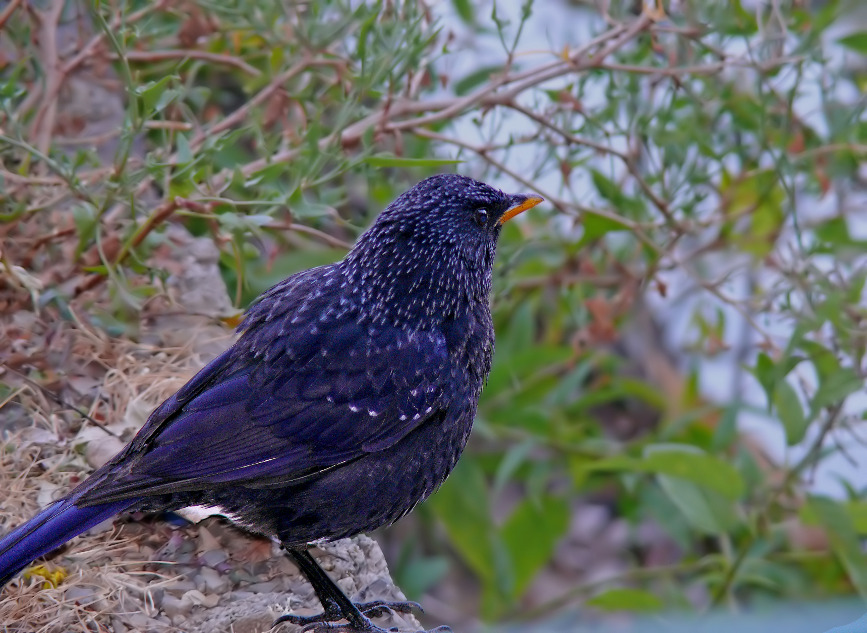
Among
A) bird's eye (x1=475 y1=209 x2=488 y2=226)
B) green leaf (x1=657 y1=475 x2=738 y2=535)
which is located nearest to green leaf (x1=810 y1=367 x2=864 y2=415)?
green leaf (x1=657 y1=475 x2=738 y2=535)

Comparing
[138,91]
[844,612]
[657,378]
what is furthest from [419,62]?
[657,378]

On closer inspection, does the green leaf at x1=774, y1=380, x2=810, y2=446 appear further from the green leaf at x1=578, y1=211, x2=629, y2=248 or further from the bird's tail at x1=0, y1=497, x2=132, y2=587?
the bird's tail at x1=0, y1=497, x2=132, y2=587

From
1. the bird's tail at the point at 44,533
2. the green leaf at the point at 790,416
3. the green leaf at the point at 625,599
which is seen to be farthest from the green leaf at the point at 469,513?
the bird's tail at the point at 44,533

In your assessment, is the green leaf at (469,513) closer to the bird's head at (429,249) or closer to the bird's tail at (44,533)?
the bird's head at (429,249)

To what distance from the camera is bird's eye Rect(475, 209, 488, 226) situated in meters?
2.96

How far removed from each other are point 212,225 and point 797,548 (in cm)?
306

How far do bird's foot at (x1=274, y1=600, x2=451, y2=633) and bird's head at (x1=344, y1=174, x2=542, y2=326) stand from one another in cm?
80

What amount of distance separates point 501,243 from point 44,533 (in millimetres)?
2464

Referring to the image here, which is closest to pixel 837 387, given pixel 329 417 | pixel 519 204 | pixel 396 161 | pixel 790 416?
pixel 790 416

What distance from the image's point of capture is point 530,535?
4625 mm

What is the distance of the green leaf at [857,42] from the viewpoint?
4094mm

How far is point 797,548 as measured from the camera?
462 centimetres

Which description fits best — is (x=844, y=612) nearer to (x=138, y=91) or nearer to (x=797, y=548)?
(x=797, y=548)

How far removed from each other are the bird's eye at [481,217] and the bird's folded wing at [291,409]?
15.9 inches
